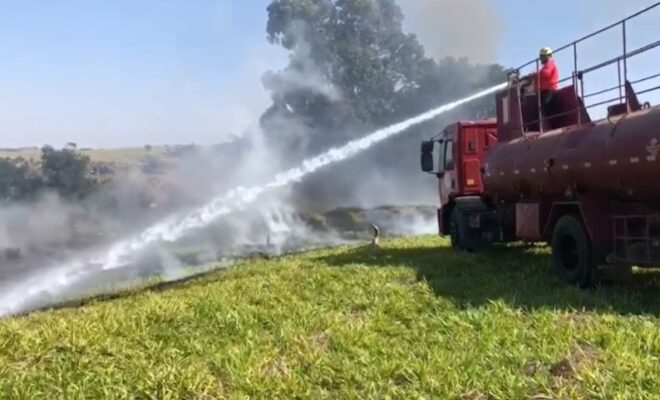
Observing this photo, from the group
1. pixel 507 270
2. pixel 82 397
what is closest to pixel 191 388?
pixel 82 397

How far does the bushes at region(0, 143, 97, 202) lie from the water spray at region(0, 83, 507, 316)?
6.54 m

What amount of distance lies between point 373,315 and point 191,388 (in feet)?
9.72

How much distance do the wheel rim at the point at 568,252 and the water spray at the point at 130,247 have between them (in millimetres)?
10089

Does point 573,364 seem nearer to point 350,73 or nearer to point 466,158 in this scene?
point 466,158

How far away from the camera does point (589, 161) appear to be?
975 cm

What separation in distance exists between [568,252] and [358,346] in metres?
5.23

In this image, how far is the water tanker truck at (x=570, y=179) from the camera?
9.05 meters

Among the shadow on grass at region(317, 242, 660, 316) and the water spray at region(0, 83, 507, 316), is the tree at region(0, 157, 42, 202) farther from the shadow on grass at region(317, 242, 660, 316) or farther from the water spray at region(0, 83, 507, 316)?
the shadow on grass at region(317, 242, 660, 316)

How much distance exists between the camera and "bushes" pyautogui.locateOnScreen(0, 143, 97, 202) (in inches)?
1483

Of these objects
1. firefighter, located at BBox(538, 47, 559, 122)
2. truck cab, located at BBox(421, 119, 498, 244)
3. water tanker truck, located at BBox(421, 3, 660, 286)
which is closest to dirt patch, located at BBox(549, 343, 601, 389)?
water tanker truck, located at BBox(421, 3, 660, 286)

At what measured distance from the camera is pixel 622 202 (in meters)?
9.81

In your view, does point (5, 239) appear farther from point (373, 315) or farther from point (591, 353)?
point (591, 353)

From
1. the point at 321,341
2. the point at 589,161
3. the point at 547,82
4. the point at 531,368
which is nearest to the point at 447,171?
the point at 547,82

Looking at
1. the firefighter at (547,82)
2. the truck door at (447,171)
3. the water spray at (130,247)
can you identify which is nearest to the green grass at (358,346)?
the firefighter at (547,82)
